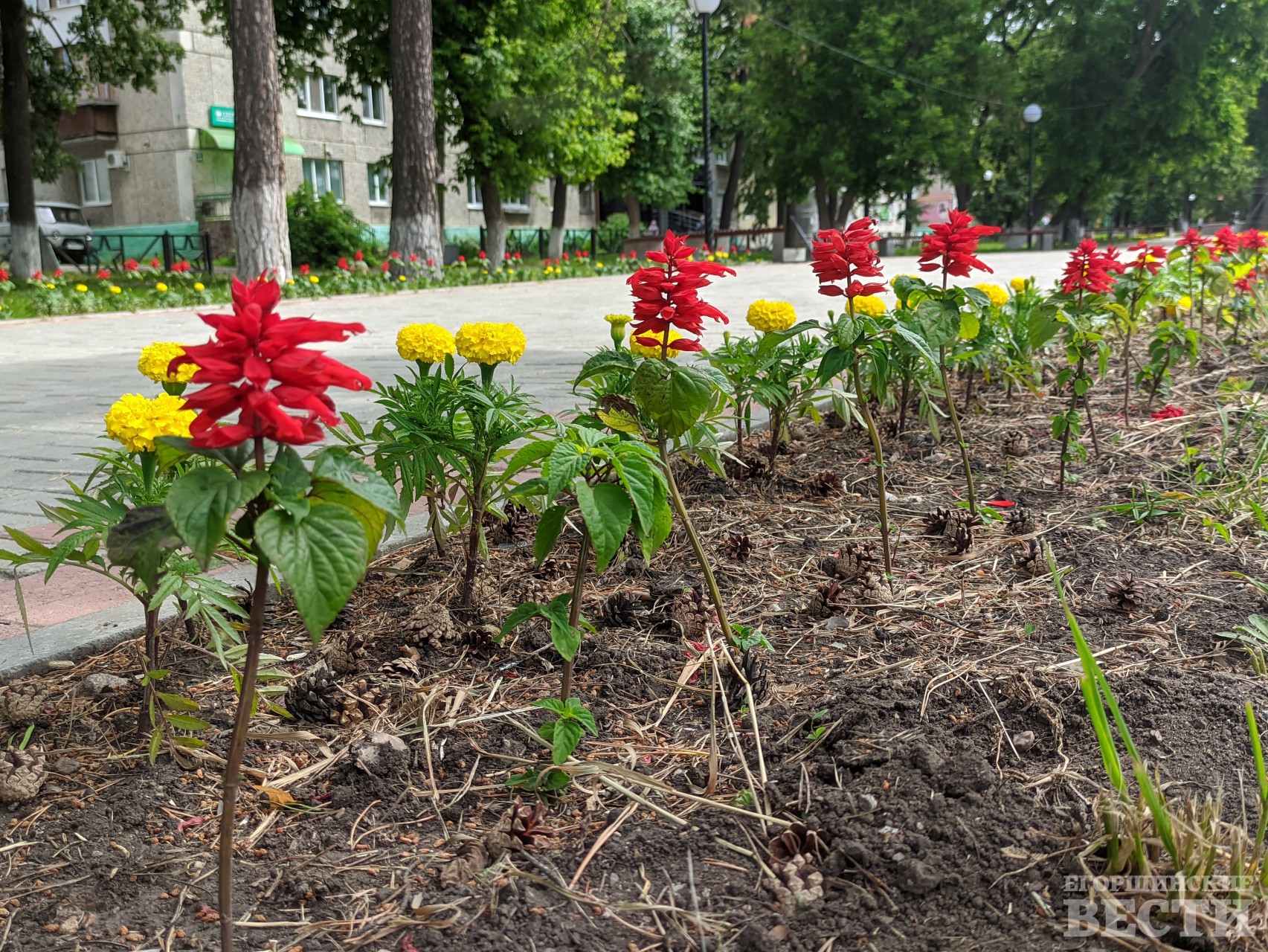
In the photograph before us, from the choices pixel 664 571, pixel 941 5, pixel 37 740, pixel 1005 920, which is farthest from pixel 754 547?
pixel 941 5

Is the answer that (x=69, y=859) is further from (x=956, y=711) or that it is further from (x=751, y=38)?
(x=751, y=38)

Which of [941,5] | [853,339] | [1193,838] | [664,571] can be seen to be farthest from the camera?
[941,5]

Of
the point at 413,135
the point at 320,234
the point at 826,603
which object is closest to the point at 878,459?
the point at 826,603

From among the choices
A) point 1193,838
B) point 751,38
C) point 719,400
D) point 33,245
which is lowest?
point 1193,838

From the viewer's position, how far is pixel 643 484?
5.00 feet

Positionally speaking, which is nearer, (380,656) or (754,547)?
(380,656)

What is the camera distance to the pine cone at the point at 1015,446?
374 cm

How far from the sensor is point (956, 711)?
1.86 meters

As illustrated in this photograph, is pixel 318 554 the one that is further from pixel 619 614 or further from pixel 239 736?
pixel 619 614

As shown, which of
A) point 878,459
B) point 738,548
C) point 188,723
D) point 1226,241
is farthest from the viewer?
point 1226,241

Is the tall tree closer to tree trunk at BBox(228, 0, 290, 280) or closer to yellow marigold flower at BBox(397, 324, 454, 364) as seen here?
tree trunk at BBox(228, 0, 290, 280)

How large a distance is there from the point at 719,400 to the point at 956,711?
1121 mm

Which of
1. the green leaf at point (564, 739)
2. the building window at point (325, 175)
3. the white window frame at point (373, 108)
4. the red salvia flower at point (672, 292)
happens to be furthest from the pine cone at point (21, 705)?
the white window frame at point (373, 108)

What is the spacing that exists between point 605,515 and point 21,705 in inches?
48.1
